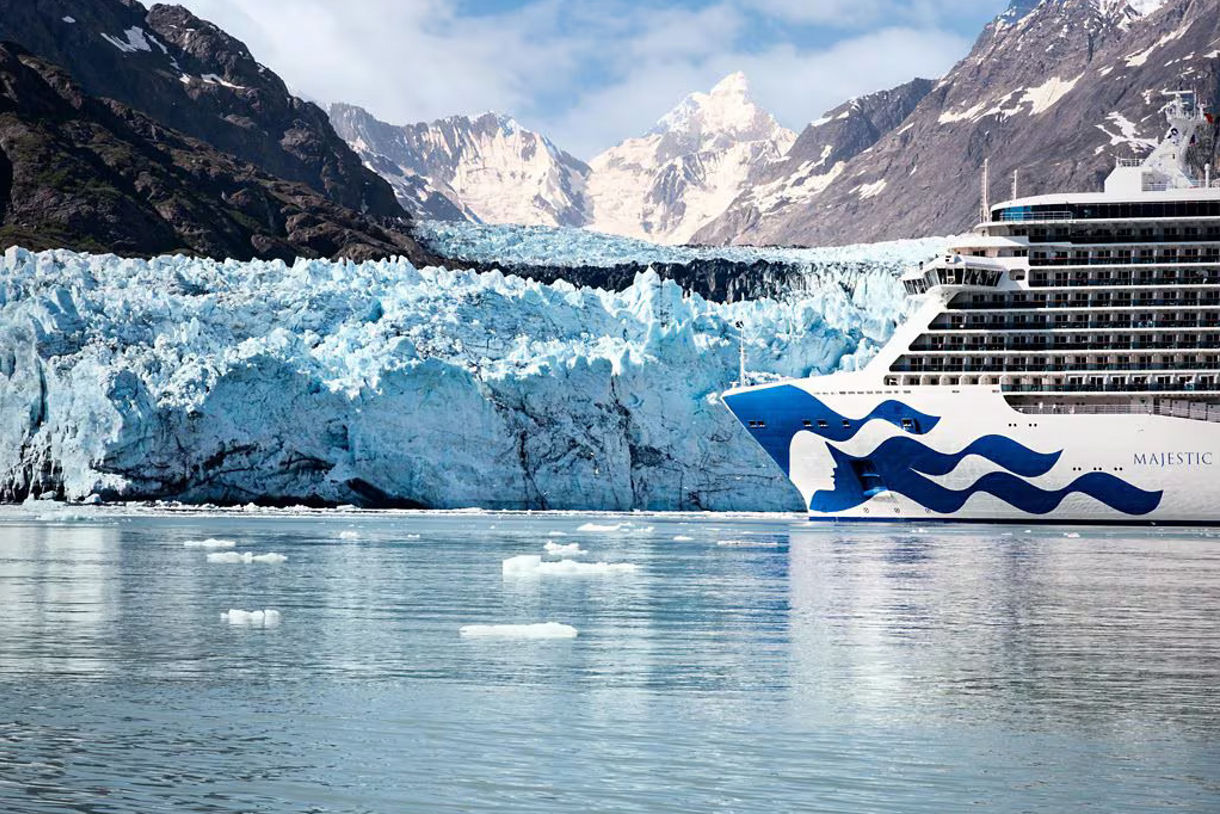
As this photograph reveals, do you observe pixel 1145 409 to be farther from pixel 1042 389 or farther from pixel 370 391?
pixel 370 391

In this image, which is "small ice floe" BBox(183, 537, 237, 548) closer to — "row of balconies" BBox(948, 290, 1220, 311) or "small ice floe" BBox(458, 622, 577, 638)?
"small ice floe" BBox(458, 622, 577, 638)

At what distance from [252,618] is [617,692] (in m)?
6.69

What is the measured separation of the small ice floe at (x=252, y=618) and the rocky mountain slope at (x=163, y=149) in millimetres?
70833

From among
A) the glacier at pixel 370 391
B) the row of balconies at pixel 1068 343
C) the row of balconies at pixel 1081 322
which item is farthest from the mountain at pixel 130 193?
the row of balconies at pixel 1081 322

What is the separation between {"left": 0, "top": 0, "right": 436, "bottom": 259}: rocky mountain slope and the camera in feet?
306

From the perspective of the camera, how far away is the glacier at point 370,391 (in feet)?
159

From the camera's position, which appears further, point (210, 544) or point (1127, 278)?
point (1127, 278)

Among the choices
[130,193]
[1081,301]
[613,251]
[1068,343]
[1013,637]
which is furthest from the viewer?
[130,193]

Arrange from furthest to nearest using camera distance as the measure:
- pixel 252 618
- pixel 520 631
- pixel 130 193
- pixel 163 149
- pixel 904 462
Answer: pixel 163 149 < pixel 130 193 < pixel 904 462 < pixel 252 618 < pixel 520 631

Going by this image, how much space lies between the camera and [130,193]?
319 feet

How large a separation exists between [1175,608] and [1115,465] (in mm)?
20781

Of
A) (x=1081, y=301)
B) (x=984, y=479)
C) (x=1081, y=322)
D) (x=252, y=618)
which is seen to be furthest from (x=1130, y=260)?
(x=252, y=618)

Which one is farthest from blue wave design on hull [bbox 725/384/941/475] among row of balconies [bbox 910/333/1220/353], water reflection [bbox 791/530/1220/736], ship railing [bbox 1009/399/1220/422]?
water reflection [bbox 791/530/1220/736]

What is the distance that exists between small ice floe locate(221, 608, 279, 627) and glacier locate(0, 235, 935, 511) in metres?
29.4
